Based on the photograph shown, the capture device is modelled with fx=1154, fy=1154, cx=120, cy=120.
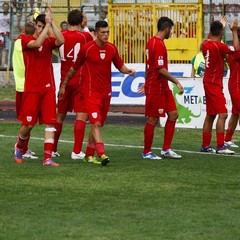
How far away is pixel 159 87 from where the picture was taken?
1709cm

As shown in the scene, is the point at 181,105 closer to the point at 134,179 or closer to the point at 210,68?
the point at 210,68

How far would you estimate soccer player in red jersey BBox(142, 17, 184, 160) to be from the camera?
16.8 m

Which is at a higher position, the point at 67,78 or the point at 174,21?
the point at 67,78

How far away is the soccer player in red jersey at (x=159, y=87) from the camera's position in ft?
55.2

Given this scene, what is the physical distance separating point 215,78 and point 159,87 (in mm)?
1315

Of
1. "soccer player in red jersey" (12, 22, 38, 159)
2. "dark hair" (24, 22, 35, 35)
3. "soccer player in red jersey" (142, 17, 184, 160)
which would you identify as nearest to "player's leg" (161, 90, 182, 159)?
"soccer player in red jersey" (142, 17, 184, 160)

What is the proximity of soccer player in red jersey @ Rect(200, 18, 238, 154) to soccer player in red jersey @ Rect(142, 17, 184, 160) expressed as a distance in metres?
0.95

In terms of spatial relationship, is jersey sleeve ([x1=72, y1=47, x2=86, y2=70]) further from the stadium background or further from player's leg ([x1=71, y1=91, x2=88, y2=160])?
the stadium background

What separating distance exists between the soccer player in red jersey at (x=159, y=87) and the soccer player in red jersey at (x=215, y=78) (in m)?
0.95

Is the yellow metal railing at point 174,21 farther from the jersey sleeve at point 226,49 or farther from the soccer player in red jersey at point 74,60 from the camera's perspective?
the soccer player in red jersey at point 74,60

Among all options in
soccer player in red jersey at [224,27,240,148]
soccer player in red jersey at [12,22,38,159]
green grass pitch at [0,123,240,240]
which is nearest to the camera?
green grass pitch at [0,123,240,240]

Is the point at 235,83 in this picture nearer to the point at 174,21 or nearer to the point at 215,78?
the point at 215,78

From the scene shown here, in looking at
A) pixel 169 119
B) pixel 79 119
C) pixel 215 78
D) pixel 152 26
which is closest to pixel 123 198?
pixel 79 119

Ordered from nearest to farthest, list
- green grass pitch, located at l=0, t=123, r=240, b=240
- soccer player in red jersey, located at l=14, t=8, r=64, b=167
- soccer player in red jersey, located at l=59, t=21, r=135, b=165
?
green grass pitch, located at l=0, t=123, r=240, b=240 < soccer player in red jersey, located at l=14, t=8, r=64, b=167 < soccer player in red jersey, located at l=59, t=21, r=135, b=165
